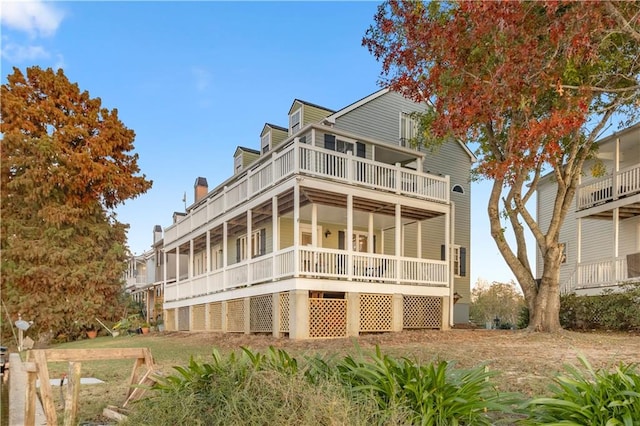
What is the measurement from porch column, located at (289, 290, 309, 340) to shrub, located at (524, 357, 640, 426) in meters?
9.90

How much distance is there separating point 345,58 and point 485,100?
5.76m

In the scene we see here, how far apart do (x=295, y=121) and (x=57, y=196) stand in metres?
12.3

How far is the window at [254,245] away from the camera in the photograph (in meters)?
20.0

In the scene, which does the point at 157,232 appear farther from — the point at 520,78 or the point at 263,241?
A: the point at 520,78

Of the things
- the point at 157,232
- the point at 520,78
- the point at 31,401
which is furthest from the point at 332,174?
the point at 157,232

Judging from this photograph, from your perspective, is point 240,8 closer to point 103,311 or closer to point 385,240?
point 385,240

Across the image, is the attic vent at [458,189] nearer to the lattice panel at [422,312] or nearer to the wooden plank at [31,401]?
the lattice panel at [422,312]

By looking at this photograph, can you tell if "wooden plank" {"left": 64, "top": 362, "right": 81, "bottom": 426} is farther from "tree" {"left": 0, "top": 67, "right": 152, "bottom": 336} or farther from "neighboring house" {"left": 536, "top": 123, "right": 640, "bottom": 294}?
"tree" {"left": 0, "top": 67, "right": 152, "bottom": 336}

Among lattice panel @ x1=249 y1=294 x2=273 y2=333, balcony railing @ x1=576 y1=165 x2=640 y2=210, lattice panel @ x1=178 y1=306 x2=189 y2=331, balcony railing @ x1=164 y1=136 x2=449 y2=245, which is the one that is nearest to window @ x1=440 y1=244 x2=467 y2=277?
balcony railing @ x1=576 y1=165 x2=640 y2=210

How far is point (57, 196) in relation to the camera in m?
22.8

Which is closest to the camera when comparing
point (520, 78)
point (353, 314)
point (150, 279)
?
point (520, 78)

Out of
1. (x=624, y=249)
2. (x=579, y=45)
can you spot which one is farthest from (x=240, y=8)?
(x=624, y=249)

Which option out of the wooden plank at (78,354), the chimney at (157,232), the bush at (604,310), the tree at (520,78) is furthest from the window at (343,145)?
the chimney at (157,232)

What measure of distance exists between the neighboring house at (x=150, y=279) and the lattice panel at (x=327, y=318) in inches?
667
